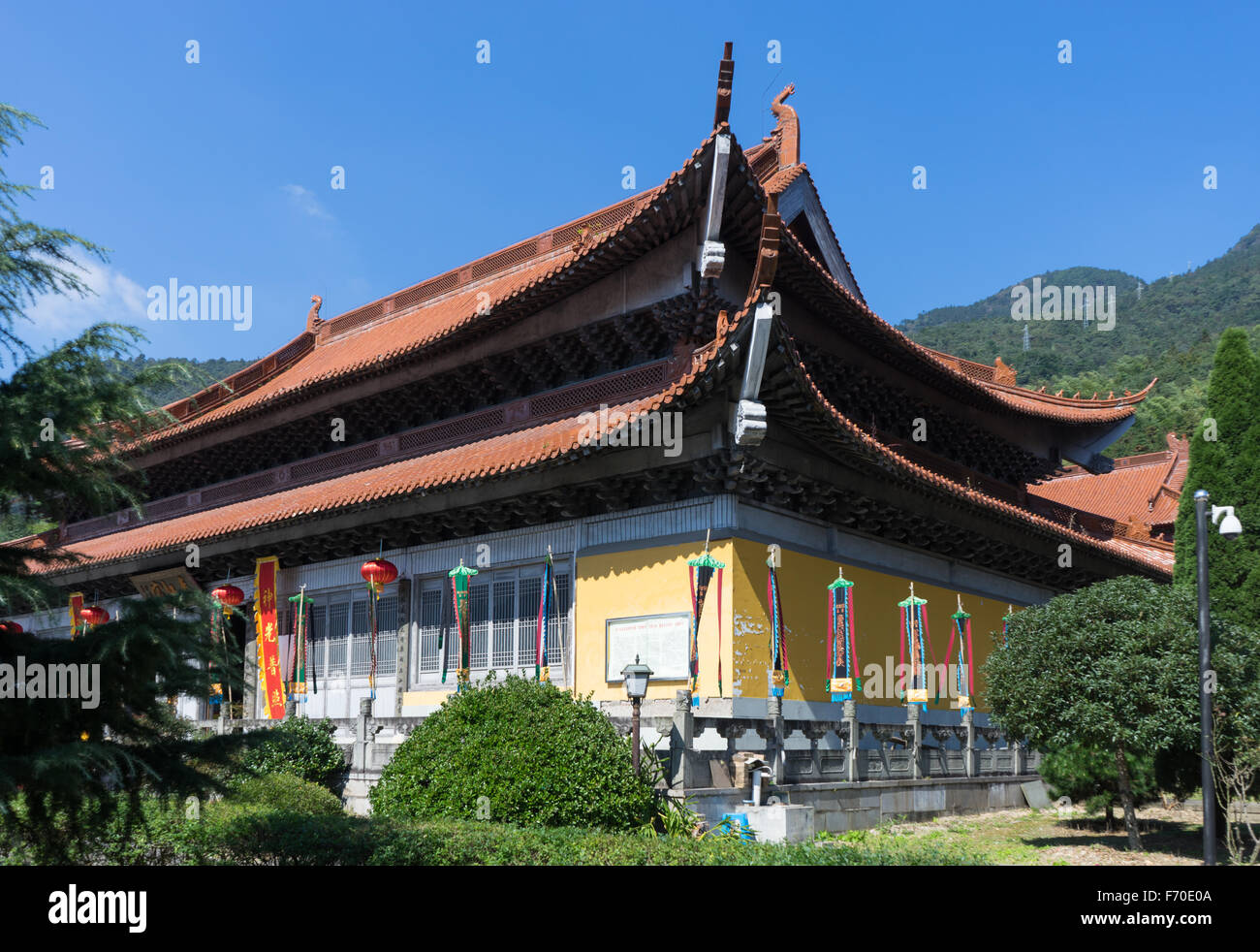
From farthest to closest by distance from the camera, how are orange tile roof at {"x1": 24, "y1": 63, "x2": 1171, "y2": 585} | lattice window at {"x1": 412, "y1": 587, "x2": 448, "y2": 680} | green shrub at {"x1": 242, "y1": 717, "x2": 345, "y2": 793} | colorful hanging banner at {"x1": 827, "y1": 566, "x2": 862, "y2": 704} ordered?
lattice window at {"x1": 412, "y1": 587, "x2": 448, "y2": 680} → colorful hanging banner at {"x1": 827, "y1": 566, "x2": 862, "y2": 704} → green shrub at {"x1": 242, "y1": 717, "x2": 345, "y2": 793} → orange tile roof at {"x1": 24, "y1": 63, "x2": 1171, "y2": 585}

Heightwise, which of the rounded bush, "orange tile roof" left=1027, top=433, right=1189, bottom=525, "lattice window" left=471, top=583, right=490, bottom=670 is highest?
"orange tile roof" left=1027, top=433, right=1189, bottom=525

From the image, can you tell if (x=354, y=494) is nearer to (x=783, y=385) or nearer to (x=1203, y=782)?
(x=783, y=385)

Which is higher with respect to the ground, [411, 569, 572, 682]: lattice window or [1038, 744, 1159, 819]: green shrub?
[411, 569, 572, 682]: lattice window

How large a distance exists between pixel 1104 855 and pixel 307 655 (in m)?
13.5

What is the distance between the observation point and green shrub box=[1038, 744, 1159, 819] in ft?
49.7

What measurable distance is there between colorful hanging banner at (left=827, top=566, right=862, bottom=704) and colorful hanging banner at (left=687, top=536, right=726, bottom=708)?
7.91 ft

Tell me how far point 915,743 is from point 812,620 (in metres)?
2.56

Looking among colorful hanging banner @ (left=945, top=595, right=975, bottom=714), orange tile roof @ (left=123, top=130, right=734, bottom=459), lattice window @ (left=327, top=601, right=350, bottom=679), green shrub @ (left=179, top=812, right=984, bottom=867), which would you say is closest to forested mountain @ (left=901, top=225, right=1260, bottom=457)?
colorful hanging banner @ (left=945, top=595, right=975, bottom=714)

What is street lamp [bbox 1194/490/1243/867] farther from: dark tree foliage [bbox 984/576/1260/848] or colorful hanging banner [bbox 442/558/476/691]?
colorful hanging banner [bbox 442/558/476/691]

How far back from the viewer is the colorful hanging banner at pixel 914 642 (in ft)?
59.7

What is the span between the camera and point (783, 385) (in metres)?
14.5

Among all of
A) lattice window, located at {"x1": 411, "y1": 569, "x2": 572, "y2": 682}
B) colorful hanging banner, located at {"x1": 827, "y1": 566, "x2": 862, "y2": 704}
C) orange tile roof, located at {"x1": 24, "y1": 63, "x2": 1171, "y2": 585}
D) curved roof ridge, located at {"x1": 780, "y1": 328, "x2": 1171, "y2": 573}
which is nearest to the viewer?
curved roof ridge, located at {"x1": 780, "y1": 328, "x2": 1171, "y2": 573}

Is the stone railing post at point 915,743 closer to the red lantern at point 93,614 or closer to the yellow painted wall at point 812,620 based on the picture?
the yellow painted wall at point 812,620
